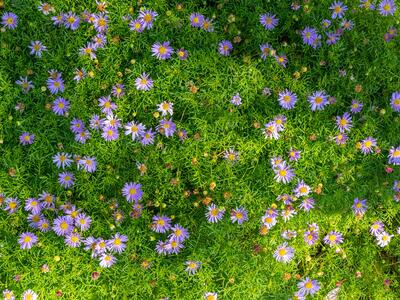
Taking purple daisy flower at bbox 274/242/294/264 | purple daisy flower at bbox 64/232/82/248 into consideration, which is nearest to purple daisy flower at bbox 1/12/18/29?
purple daisy flower at bbox 64/232/82/248

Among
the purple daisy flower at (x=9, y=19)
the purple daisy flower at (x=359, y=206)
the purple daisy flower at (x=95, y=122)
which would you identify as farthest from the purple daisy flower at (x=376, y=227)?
the purple daisy flower at (x=9, y=19)

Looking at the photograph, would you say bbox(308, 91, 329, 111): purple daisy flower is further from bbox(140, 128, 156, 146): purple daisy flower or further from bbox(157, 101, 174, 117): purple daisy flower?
bbox(140, 128, 156, 146): purple daisy flower

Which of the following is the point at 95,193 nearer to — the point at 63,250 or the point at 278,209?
the point at 63,250

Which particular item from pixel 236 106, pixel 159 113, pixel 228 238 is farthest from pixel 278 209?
pixel 159 113

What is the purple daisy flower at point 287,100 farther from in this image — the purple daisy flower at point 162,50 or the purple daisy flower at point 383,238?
the purple daisy flower at point 383,238

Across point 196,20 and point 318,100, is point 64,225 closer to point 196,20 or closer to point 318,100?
point 196,20
